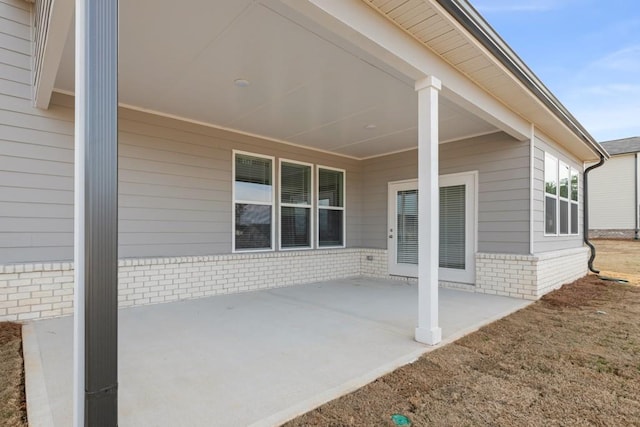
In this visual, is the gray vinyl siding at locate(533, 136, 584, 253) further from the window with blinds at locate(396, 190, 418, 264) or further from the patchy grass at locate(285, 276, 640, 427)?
the window with blinds at locate(396, 190, 418, 264)

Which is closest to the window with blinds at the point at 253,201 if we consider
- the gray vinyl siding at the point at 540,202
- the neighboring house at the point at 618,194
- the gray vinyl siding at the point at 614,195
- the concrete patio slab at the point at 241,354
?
Answer: the concrete patio slab at the point at 241,354

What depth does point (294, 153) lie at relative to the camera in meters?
6.43

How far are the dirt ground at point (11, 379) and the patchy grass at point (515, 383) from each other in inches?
61.3

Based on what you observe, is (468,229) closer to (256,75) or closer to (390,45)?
→ (390,45)

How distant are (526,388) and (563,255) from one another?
4.90m

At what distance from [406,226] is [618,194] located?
1600 cm

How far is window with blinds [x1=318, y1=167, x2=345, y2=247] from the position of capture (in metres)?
6.93

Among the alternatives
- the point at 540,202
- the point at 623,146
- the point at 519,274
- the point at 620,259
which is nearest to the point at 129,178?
the point at 519,274

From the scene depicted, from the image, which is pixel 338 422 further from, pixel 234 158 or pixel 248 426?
pixel 234 158

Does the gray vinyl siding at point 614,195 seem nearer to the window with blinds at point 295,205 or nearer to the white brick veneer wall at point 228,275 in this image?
the white brick veneer wall at point 228,275

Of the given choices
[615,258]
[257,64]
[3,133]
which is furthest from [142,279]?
[615,258]

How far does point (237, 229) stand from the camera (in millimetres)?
5602

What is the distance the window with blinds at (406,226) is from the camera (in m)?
6.77

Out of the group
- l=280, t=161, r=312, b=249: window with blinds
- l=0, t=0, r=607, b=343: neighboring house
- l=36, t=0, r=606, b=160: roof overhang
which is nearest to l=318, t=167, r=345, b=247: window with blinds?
l=0, t=0, r=607, b=343: neighboring house
